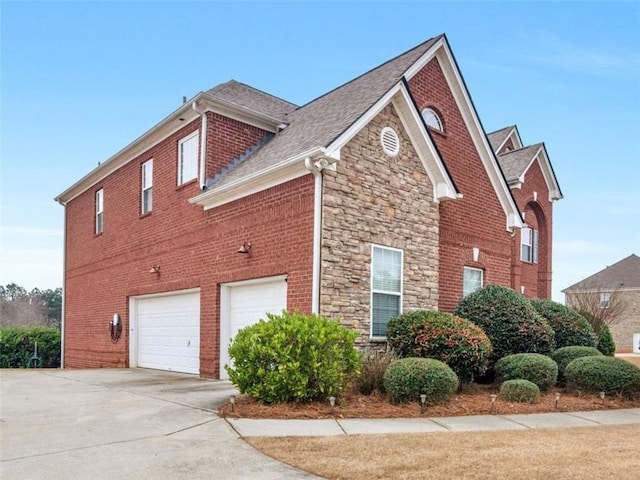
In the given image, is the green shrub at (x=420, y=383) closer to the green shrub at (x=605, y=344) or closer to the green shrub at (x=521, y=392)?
the green shrub at (x=521, y=392)

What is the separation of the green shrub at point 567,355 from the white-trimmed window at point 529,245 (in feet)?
37.7

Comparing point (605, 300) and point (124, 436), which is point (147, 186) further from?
point (605, 300)

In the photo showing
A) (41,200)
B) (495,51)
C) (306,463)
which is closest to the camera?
(306,463)

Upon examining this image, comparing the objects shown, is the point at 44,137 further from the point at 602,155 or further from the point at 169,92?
the point at 602,155

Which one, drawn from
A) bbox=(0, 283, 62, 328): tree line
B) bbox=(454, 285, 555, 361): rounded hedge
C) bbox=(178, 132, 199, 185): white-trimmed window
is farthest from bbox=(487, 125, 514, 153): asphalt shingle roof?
bbox=(0, 283, 62, 328): tree line

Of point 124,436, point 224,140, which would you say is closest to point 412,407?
point 124,436

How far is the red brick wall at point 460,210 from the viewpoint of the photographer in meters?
14.3

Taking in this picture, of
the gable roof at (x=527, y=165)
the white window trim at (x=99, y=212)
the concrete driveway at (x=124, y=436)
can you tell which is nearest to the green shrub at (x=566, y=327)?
the concrete driveway at (x=124, y=436)

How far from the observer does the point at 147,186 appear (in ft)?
54.3

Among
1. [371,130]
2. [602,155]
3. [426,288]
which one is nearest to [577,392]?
[426,288]

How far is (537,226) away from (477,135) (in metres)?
10.1

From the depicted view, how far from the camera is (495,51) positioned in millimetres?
13938

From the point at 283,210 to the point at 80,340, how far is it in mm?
12767

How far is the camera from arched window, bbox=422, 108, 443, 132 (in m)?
14.9
